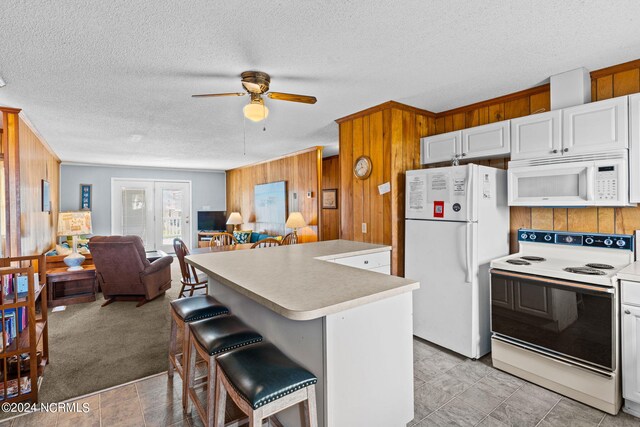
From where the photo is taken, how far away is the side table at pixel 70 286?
166 inches

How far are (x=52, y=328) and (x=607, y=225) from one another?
17.4ft

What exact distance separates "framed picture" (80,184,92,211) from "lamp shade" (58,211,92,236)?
3.35 m

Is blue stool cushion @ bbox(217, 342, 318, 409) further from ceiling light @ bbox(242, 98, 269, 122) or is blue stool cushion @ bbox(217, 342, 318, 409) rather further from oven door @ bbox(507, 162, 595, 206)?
oven door @ bbox(507, 162, 595, 206)

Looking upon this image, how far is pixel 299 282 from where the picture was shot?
1682 millimetres

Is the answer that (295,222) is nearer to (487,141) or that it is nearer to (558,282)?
(487,141)

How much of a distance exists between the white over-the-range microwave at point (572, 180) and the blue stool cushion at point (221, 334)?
2351mm

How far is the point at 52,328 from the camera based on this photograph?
11.3 feet

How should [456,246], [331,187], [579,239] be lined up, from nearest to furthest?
[579,239] < [456,246] < [331,187]

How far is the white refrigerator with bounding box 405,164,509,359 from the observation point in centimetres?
265

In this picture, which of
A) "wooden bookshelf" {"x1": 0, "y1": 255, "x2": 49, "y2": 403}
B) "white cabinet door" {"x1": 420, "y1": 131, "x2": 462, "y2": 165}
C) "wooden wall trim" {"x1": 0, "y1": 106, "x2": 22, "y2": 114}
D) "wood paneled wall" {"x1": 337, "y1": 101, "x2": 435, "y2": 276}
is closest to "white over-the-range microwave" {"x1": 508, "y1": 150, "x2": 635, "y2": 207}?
"white cabinet door" {"x1": 420, "y1": 131, "x2": 462, "y2": 165}

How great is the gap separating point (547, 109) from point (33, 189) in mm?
5933

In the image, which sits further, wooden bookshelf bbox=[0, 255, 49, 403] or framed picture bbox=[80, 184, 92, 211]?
framed picture bbox=[80, 184, 92, 211]

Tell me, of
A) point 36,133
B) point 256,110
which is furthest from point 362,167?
point 36,133

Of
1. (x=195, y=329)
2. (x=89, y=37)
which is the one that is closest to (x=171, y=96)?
(x=89, y=37)
